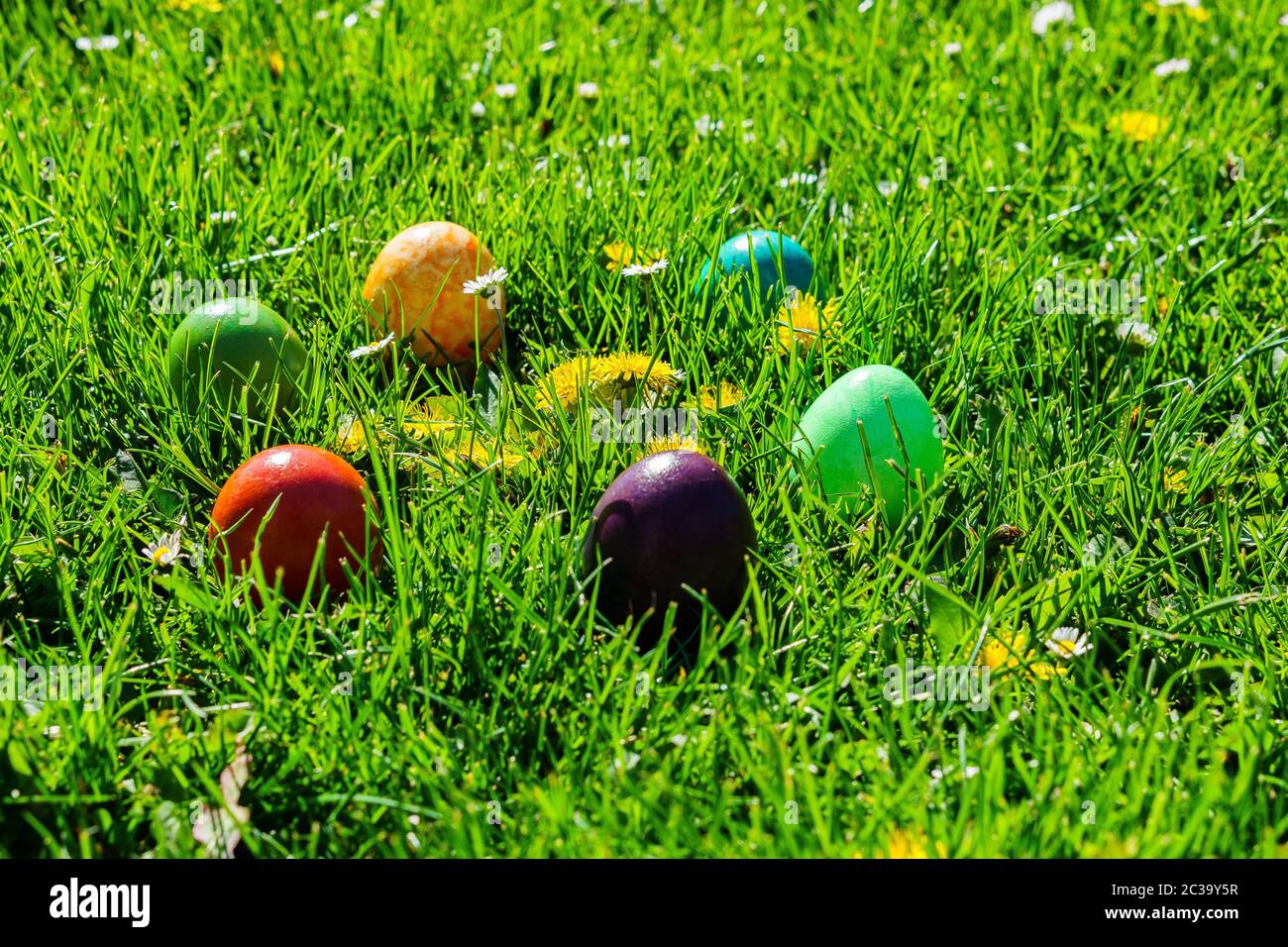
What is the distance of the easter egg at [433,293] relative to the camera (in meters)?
2.81

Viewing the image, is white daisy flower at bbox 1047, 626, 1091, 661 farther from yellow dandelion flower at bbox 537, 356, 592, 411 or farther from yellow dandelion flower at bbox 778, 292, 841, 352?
yellow dandelion flower at bbox 537, 356, 592, 411

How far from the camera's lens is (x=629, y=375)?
8.75ft

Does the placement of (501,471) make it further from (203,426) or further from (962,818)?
(962,818)

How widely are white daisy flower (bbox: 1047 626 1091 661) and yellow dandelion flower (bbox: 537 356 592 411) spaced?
39.7 inches

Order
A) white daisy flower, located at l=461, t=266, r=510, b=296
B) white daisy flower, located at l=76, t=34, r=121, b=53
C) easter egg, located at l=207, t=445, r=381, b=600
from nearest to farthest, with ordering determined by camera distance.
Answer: easter egg, located at l=207, t=445, r=381, b=600, white daisy flower, located at l=461, t=266, r=510, b=296, white daisy flower, located at l=76, t=34, r=121, b=53

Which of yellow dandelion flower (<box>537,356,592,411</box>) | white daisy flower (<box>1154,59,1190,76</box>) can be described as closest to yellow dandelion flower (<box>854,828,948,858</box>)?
yellow dandelion flower (<box>537,356,592,411</box>)

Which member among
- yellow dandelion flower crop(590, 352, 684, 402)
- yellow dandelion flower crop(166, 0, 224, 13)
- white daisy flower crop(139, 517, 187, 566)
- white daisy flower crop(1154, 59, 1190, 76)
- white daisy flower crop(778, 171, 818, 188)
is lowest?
white daisy flower crop(139, 517, 187, 566)

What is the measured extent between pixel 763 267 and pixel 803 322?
18cm

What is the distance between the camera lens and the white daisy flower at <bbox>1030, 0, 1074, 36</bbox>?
439 cm

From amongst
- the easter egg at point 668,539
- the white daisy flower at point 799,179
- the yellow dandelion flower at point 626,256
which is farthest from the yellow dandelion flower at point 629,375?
the white daisy flower at point 799,179
